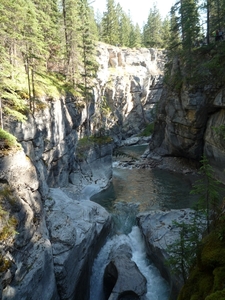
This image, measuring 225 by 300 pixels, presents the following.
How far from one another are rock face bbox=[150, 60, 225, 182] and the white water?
15874mm

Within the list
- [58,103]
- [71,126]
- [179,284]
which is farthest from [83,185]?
[179,284]

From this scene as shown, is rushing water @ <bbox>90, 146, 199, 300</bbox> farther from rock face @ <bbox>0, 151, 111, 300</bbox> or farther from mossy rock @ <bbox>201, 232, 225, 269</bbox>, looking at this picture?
mossy rock @ <bbox>201, 232, 225, 269</bbox>

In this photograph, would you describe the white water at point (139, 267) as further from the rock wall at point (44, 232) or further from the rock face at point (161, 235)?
the rock wall at point (44, 232)

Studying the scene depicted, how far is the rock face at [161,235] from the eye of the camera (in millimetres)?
14505

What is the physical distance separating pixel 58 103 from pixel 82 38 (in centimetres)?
1441

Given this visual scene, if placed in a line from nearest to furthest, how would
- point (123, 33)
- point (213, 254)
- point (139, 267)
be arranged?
point (213, 254) < point (139, 267) < point (123, 33)

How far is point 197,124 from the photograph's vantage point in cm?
3372

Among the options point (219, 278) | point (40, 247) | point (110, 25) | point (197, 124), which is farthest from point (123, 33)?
point (219, 278)

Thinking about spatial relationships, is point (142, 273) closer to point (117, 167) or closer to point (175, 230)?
point (175, 230)

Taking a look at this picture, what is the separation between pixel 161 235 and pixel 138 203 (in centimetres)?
895

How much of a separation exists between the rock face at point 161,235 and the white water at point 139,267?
56 centimetres

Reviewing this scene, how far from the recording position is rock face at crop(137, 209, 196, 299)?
1450cm

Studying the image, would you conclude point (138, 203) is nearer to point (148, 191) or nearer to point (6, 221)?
point (148, 191)

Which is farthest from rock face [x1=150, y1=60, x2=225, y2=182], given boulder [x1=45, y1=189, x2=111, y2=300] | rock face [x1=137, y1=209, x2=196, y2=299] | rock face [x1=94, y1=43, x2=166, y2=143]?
rock face [x1=94, y1=43, x2=166, y2=143]
